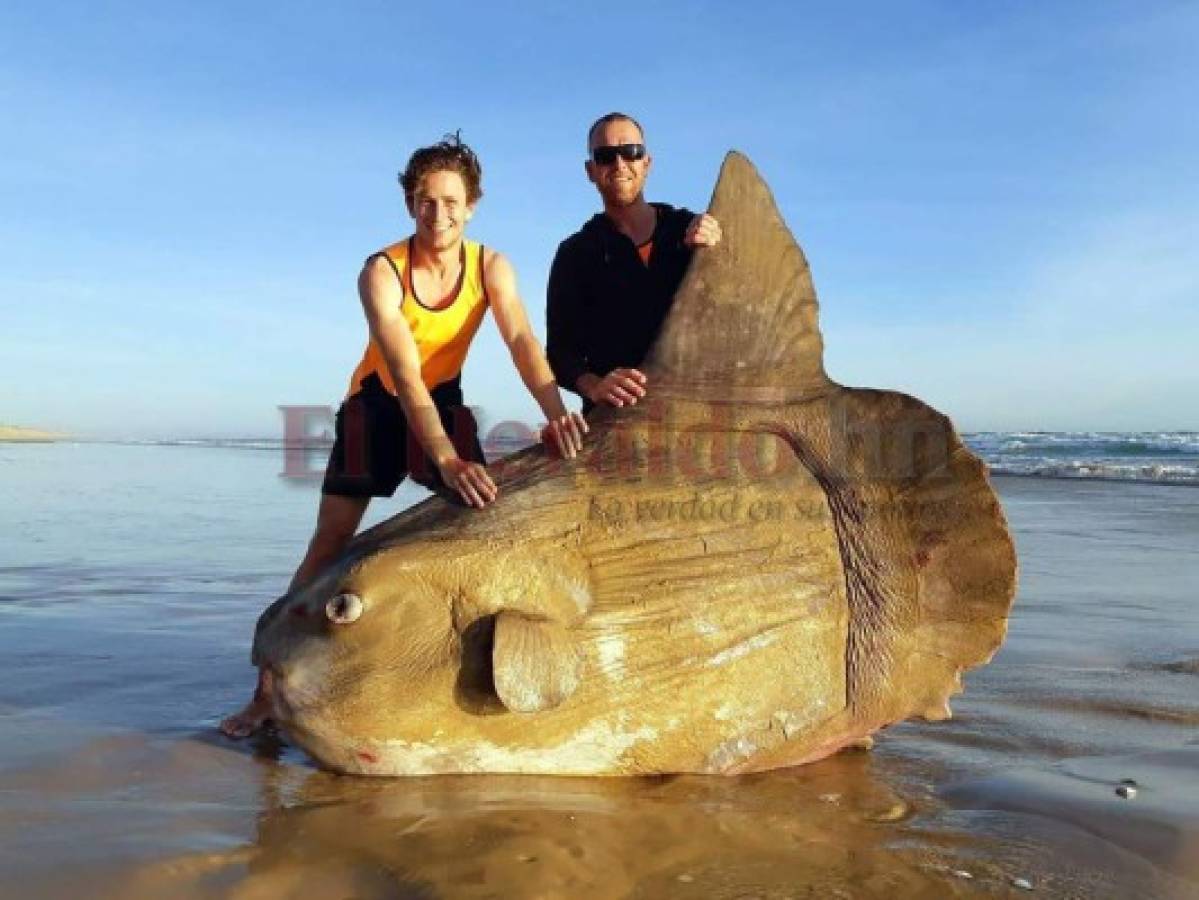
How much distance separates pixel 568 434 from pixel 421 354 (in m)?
0.98

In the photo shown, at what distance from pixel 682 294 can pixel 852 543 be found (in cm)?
114

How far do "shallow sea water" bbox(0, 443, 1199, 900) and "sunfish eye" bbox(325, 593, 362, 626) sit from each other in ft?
1.70

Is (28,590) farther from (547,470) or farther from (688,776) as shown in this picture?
(688,776)

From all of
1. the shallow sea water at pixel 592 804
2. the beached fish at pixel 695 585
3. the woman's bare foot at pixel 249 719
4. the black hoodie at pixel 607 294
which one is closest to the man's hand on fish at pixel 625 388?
the beached fish at pixel 695 585

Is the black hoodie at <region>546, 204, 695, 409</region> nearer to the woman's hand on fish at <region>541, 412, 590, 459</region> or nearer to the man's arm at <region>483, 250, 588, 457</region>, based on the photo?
the man's arm at <region>483, 250, 588, 457</region>

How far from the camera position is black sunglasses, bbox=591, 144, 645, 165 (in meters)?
4.92

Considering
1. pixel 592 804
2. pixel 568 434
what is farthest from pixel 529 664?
pixel 568 434

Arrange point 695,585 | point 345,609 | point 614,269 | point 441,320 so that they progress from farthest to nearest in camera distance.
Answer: point 614,269, point 441,320, point 695,585, point 345,609

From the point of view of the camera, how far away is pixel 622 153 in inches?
194

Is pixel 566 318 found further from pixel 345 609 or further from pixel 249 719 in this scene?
pixel 249 719

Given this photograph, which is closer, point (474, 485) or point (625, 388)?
point (474, 485)

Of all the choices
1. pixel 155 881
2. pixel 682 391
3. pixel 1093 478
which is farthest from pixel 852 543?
pixel 1093 478

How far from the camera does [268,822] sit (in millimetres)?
2959

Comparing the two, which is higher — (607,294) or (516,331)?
(607,294)
